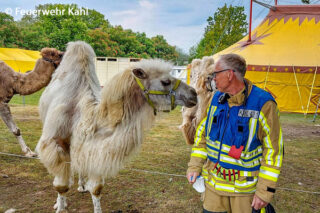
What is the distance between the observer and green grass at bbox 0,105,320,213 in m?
3.78

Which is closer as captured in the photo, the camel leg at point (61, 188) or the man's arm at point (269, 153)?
the man's arm at point (269, 153)

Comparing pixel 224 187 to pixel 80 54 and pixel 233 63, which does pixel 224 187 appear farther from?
pixel 80 54

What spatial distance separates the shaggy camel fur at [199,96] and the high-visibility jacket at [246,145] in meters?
1.54

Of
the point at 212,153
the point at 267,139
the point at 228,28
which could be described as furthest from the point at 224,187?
the point at 228,28

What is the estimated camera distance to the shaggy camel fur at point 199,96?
12.0ft

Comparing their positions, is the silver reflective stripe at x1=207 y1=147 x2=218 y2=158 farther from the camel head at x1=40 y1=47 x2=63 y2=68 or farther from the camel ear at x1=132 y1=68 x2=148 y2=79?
the camel head at x1=40 y1=47 x2=63 y2=68

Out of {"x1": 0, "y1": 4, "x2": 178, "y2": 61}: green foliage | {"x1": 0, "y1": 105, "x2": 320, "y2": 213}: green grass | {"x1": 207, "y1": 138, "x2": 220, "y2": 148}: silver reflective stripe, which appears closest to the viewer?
{"x1": 207, "y1": 138, "x2": 220, "y2": 148}: silver reflective stripe

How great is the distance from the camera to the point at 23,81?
222 inches

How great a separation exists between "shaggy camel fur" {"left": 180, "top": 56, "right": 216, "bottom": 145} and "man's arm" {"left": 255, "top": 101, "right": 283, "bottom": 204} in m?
1.71

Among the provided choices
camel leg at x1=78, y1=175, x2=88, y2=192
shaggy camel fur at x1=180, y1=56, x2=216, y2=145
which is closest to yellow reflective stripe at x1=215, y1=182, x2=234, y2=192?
shaggy camel fur at x1=180, y1=56, x2=216, y2=145

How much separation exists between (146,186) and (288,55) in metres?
10.7

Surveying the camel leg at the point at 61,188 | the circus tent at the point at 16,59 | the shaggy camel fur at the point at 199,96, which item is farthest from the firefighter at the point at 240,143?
the circus tent at the point at 16,59

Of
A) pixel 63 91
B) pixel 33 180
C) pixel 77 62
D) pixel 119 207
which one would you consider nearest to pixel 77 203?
pixel 119 207

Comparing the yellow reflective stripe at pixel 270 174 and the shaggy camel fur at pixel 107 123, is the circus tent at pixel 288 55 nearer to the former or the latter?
the shaggy camel fur at pixel 107 123
